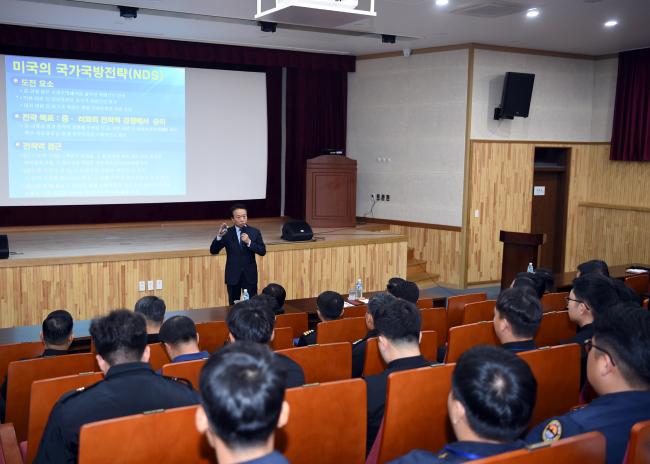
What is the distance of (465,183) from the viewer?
967 cm

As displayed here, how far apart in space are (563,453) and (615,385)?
0.61m

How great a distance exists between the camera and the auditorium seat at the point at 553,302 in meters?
5.13

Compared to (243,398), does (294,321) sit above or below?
below

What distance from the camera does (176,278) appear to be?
7.86 m

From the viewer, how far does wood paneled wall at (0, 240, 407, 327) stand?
7.05 metres

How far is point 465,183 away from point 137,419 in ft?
27.0

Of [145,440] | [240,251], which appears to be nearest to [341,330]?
[145,440]

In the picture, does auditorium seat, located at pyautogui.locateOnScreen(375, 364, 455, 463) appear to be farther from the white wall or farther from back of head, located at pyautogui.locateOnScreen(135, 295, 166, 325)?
the white wall

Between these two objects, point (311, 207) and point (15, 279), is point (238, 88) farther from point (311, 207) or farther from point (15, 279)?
point (15, 279)

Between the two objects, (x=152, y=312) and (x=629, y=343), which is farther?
(x=152, y=312)

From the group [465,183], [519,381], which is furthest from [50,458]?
[465,183]

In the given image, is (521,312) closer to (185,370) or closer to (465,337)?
(465,337)

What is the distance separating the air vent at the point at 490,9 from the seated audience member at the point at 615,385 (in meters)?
5.36

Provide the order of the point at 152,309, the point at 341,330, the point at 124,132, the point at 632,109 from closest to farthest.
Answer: the point at 152,309 → the point at 341,330 → the point at 124,132 → the point at 632,109
